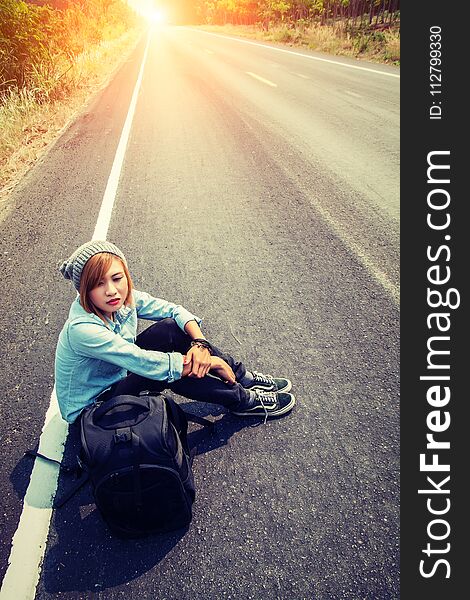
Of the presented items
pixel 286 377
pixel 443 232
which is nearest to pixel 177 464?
pixel 286 377

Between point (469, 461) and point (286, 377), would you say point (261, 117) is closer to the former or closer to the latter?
point (286, 377)

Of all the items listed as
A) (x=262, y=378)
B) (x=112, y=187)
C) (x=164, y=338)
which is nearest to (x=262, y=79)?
(x=112, y=187)

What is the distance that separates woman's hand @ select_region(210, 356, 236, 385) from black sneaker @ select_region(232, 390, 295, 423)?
0.75 ft

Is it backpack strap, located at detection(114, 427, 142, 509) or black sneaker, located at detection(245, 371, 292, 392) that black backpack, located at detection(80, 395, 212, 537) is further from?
black sneaker, located at detection(245, 371, 292, 392)

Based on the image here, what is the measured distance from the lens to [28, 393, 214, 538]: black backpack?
1807 millimetres

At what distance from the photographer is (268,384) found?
267 cm

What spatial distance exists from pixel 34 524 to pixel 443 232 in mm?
3995

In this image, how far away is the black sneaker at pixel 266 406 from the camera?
255cm

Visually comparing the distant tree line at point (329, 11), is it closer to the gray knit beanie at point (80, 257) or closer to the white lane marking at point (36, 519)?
the gray knit beanie at point (80, 257)

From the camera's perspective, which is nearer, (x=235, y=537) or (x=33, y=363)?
(x=235, y=537)

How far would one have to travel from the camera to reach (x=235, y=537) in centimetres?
195

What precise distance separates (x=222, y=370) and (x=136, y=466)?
83cm

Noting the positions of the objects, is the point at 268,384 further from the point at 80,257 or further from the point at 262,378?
the point at 80,257

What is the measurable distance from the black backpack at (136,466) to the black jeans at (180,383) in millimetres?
328
